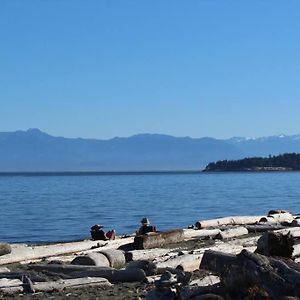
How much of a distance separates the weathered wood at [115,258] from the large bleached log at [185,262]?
119 cm

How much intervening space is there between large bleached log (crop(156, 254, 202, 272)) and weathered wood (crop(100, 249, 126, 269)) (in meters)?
1.19

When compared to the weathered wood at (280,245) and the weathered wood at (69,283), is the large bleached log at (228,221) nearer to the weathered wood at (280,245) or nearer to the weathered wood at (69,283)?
the weathered wood at (280,245)

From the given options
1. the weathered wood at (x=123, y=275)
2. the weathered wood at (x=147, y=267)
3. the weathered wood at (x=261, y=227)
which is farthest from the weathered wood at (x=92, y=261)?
the weathered wood at (x=261, y=227)

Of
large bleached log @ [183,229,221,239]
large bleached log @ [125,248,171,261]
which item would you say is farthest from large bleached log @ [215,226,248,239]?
large bleached log @ [125,248,171,261]

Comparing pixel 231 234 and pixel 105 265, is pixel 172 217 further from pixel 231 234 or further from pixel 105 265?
pixel 105 265

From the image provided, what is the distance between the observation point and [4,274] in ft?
49.2

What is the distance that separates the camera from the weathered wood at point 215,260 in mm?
14352

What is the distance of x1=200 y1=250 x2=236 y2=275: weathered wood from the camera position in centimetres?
1435

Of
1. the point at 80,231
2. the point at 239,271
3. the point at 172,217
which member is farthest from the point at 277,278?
the point at 172,217

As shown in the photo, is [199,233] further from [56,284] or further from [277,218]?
[56,284]

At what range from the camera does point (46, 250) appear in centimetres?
1984

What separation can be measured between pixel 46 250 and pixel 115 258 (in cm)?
338

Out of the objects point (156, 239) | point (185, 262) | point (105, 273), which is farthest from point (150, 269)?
point (156, 239)

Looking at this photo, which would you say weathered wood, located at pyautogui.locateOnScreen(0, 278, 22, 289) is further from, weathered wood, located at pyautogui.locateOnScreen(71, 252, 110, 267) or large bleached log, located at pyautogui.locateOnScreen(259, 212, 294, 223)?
large bleached log, located at pyautogui.locateOnScreen(259, 212, 294, 223)
